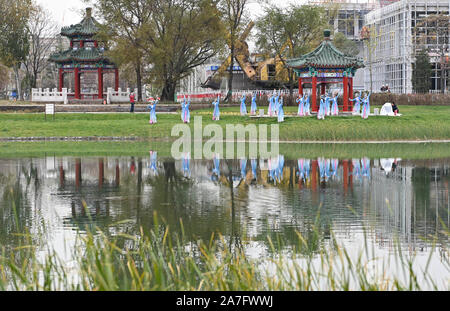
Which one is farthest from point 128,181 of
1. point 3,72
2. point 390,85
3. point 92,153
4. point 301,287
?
point 3,72

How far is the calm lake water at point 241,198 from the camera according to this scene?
14.1m

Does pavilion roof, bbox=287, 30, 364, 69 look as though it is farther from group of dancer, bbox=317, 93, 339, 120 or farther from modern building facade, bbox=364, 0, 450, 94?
modern building facade, bbox=364, 0, 450, 94

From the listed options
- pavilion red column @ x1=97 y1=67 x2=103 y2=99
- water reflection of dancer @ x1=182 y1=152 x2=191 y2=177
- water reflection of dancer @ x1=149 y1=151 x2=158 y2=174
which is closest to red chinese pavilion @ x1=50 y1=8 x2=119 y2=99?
pavilion red column @ x1=97 y1=67 x2=103 y2=99

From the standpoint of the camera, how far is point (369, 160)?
1141 inches

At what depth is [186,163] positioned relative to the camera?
92.3 feet

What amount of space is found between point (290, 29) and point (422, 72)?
478 inches

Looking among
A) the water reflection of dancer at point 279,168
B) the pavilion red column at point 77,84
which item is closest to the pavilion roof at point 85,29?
the pavilion red column at point 77,84

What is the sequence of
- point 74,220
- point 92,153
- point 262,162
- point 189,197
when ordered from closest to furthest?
point 74,220, point 189,197, point 262,162, point 92,153

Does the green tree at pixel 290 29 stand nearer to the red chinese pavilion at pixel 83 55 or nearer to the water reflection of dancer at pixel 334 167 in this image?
the red chinese pavilion at pixel 83 55

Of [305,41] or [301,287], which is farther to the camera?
[305,41]

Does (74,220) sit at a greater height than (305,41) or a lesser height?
lesser

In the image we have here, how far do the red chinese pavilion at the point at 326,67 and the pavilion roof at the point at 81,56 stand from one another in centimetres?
1904

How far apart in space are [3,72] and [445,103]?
158 ft
